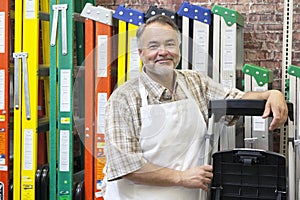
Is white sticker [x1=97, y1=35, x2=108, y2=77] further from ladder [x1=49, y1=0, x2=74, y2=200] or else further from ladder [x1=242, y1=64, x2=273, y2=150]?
ladder [x1=242, y1=64, x2=273, y2=150]

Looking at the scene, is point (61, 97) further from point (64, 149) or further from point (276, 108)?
point (276, 108)

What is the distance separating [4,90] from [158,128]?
103 cm

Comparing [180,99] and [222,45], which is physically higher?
[222,45]

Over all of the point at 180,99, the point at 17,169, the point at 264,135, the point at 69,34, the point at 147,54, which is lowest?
the point at 17,169

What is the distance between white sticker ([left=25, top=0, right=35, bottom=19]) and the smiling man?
0.85 meters

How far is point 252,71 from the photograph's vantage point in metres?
2.17

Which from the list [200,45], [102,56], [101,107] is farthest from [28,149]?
[200,45]

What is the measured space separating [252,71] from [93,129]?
2.38ft

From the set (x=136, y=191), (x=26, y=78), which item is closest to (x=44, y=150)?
(x=26, y=78)

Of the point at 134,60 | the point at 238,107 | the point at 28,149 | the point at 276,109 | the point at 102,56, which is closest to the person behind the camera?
the point at 276,109

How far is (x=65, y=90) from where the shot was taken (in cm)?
237

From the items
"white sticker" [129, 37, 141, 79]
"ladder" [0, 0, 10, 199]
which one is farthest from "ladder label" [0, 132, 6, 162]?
"white sticker" [129, 37, 141, 79]

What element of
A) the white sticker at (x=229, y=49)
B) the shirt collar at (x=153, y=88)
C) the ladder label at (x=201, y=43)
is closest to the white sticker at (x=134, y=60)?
the shirt collar at (x=153, y=88)

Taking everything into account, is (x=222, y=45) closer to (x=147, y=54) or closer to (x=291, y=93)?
(x=291, y=93)
